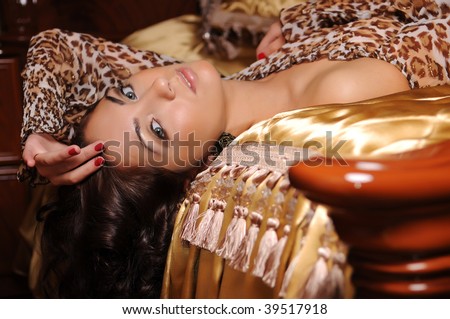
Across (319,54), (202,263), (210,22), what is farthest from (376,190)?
(210,22)

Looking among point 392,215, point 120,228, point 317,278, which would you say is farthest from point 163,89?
point 392,215

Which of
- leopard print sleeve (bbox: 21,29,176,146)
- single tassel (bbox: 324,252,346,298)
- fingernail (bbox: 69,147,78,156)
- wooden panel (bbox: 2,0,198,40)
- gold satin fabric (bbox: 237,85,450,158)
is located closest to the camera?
single tassel (bbox: 324,252,346,298)

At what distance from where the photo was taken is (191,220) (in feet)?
3.81

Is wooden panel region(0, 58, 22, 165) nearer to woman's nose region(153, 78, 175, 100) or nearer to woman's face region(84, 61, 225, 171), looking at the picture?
woman's face region(84, 61, 225, 171)

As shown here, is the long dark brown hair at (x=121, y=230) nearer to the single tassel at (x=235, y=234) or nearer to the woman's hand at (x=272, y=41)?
the single tassel at (x=235, y=234)

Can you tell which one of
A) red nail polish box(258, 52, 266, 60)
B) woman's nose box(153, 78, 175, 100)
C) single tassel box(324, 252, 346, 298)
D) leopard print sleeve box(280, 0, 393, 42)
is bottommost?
single tassel box(324, 252, 346, 298)

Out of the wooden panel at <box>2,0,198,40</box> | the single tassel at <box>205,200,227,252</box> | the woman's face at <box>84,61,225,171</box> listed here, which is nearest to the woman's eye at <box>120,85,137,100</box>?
the woman's face at <box>84,61,225,171</box>

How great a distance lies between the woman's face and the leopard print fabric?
37 cm

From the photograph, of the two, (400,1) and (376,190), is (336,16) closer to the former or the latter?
(400,1)

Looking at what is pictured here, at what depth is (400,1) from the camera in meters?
1.65

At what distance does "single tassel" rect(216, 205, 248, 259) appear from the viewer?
100 cm

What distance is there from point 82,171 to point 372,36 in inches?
35.4

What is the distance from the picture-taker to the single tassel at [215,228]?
3.51 feet

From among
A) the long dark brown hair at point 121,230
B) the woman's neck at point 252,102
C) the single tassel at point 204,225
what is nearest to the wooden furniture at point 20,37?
the long dark brown hair at point 121,230
